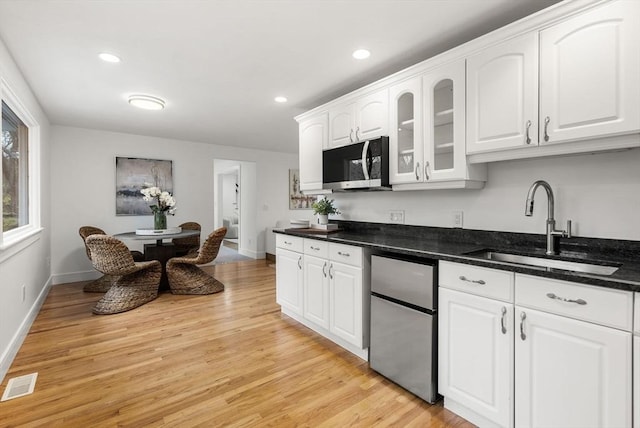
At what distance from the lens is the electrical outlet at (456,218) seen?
2400 millimetres

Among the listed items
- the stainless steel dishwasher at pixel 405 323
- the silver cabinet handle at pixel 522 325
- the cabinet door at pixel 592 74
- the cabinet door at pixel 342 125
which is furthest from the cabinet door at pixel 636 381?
the cabinet door at pixel 342 125

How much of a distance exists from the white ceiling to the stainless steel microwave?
0.66 m

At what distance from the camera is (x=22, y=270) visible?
2900 mm

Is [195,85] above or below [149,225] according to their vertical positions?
above

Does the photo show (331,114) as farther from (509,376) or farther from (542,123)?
(509,376)

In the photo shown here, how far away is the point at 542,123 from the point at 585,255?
30.2 inches

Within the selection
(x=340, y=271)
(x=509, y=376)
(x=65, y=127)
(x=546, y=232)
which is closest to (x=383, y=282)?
(x=340, y=271)

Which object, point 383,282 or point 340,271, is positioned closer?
point 383,282

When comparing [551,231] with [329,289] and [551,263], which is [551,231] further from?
[329,289]

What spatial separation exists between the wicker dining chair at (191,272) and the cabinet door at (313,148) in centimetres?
144

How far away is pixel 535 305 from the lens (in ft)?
4.71

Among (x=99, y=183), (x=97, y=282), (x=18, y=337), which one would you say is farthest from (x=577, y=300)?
(x=99, y=183)

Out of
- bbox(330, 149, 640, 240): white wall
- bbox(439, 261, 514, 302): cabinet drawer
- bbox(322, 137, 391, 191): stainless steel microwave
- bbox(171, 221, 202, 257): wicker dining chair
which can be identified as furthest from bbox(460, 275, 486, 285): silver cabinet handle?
bbox(171, 221, 202, 257): wicker dining chair

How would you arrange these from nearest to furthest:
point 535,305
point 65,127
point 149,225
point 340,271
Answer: point 535,305 → point 340,271 → point 65,127 → point 149,225
